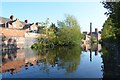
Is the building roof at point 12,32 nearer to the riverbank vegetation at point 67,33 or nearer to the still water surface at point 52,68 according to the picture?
the riverbank vegetation at point 67,33

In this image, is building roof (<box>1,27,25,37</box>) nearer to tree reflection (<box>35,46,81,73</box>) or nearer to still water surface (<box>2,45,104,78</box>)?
tree reflection (<box>35,46,81,73</box>)

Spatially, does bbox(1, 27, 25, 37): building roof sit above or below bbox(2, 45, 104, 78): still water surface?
above

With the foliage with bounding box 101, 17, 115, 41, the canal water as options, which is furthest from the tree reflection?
the foliage with bounding box 101, 17, 115, 41

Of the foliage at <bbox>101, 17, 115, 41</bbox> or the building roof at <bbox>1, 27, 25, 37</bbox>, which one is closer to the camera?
the foliage at <bbox>101, 17, 115, 41</bbox>

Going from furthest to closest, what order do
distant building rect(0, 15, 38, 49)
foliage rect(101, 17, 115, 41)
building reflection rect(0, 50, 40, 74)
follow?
distant building rect(0, 15, 38, 49), foliage rect(101, 17, 115, 41), building reflection rect(0, 50, 40, 74)

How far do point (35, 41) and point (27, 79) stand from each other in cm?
5290

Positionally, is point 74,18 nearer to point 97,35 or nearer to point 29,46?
point 29,46

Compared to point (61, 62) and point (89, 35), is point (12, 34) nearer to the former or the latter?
point (61, 62)

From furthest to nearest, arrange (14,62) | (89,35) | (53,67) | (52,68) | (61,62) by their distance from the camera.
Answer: (89,35) < (14,62) < (61,62) < (53,67) < (52,68)

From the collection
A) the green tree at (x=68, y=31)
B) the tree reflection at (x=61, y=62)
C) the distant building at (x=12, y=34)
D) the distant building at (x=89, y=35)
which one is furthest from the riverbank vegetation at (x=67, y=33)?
the distant building at (x=89, y=35)

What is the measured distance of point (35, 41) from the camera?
67.9 m

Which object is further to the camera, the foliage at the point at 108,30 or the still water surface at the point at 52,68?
the foliage at the point at 108,30

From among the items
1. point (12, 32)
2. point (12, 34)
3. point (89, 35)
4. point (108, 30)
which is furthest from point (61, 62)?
point (89, 35)

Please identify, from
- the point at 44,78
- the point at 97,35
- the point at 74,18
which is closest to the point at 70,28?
the point at 74,18
